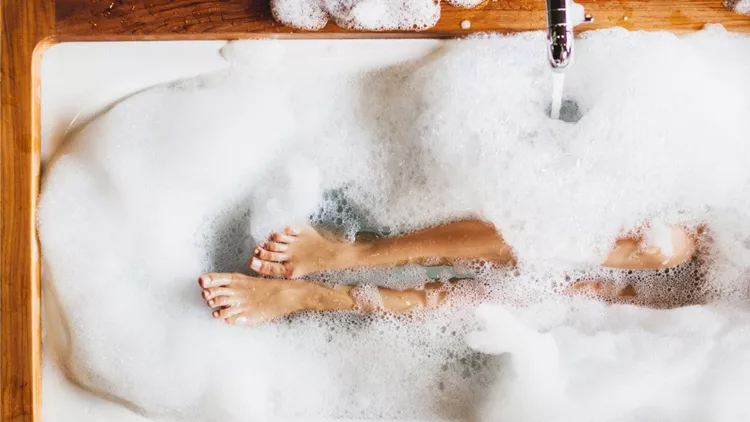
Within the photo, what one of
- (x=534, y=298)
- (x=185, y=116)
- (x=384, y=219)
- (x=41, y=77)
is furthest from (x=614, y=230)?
(x=41, y=77)

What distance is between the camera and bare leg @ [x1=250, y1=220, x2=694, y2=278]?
120 cm

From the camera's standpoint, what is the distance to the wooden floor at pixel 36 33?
1.16 m

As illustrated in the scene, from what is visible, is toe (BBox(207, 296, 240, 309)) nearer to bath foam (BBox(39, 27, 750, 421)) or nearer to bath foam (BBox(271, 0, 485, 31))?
bath foam (BBox(39, 27, 750, 421))

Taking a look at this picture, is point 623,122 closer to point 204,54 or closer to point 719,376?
point 719,376

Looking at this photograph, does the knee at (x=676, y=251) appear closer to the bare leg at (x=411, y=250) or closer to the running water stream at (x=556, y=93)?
the bare leg at (x=411, y=250)

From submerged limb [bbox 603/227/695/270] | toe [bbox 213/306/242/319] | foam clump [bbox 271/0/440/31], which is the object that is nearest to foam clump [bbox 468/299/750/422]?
submerged limb [bbox 603/227/695/270]

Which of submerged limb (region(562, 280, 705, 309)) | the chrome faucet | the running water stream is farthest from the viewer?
submerged limb (region(562, 280, 705, 309))

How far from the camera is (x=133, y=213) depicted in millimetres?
1199

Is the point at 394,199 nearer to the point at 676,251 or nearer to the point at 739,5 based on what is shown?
the point at 676,251

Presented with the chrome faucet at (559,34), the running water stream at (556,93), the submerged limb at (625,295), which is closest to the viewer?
the chrome faucet at (559,34)

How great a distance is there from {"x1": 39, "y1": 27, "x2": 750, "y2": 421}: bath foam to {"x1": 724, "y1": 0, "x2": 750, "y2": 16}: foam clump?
5cm

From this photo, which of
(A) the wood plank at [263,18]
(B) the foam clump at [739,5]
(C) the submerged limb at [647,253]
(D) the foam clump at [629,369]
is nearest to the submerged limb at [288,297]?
(D) the foam clump at [629,369]

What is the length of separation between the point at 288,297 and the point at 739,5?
1.06 m

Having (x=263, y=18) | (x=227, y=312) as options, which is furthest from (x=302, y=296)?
(x=263, y=18)
